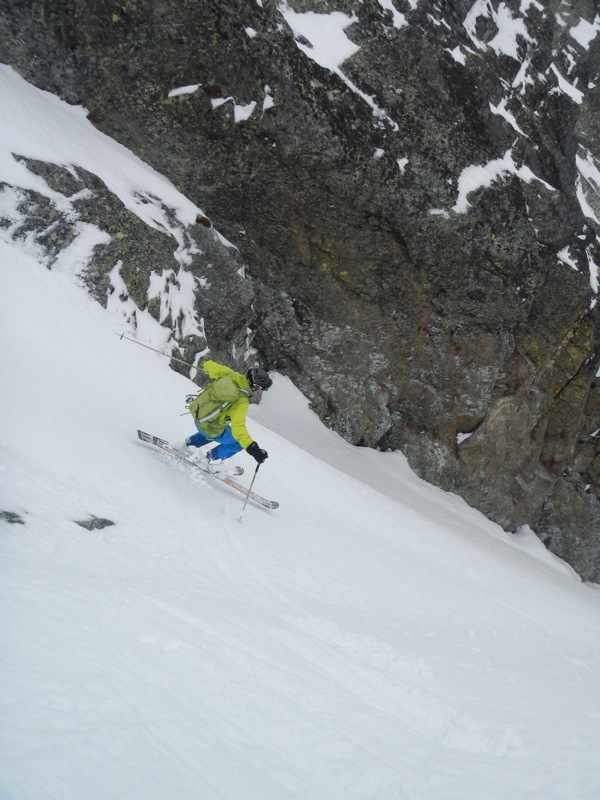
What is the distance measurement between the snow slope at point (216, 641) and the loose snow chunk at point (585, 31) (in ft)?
96.9

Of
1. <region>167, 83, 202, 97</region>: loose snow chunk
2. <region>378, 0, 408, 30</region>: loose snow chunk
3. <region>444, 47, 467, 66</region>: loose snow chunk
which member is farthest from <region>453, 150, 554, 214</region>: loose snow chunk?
<region>167, 83, 202, 97</region>: loose snow chunk

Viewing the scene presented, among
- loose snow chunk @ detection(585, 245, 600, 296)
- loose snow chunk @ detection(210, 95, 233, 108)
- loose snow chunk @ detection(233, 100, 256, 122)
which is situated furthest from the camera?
loose snow chunk @ detection(585, 245, 600, 296)

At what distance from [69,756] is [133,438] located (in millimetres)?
5720

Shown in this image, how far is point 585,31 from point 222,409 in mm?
31904

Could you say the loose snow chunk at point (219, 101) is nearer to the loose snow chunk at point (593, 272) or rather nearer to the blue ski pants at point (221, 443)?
the blue ski pants at point (221, 443)

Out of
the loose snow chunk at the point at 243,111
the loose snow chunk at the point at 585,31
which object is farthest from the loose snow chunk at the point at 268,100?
the loose snow chunk at the point at 585,31

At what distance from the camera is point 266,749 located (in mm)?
3141

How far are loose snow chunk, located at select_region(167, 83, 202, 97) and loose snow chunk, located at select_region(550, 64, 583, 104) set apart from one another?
17.1 meters

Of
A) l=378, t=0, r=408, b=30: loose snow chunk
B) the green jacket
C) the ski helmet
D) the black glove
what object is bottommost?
the black glove

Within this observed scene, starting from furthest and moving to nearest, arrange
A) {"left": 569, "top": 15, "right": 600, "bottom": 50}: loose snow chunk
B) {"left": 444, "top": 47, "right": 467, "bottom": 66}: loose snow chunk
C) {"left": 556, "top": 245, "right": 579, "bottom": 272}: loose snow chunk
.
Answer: {"left": 569, "top": 15, "right": 600, "bottom": 50}: loose snow chunk → {"left": 556, "top": 245, "right": 579, "bottom": 272}: loose snow chunk → {"left": 444, "top": 47, "right": 467, "bottom": 66}: loose snow chunk

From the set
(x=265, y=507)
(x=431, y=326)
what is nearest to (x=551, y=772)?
(x=265, y=507)

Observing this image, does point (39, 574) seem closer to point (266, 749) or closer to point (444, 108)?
point (266, 749)

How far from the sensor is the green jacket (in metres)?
7.20

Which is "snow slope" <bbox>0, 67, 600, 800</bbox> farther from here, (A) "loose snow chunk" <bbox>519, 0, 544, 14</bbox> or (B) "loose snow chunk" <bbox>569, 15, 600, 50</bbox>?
(B) "loose snow chunk" <bbox>569, 15, 600, 50</bbox>
